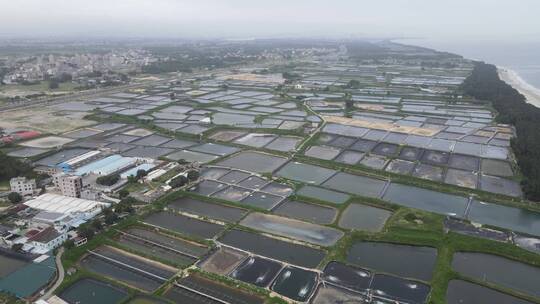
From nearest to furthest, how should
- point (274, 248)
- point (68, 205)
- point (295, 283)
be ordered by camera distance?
point (295, 283) < point (274, 248) < point (68, 205)

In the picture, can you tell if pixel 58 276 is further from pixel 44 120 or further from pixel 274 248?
pixel 44 120

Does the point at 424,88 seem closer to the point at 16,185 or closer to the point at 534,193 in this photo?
the point at 534,193

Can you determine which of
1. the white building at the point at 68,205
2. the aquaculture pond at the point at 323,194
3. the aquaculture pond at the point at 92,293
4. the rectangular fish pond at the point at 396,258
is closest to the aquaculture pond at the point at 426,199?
the aquaculture pond at the point at 323,194

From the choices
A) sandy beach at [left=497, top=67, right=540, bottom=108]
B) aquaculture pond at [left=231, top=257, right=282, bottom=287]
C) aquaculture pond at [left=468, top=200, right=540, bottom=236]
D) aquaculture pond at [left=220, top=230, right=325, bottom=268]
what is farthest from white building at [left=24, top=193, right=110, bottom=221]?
sandy beach at [left=497, top=67, right=540, bottom=108]

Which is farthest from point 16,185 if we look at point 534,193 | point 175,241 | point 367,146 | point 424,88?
point 424,88

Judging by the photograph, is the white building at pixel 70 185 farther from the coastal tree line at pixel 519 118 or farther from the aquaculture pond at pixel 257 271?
the coastal tree line at pixel 519 118

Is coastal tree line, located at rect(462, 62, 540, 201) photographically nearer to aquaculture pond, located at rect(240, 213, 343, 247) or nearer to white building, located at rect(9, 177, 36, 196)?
aquaculture pond, located at rect(240, 213, 343, 247)

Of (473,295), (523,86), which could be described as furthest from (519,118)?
(523,86)

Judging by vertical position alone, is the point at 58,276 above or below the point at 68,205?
below
